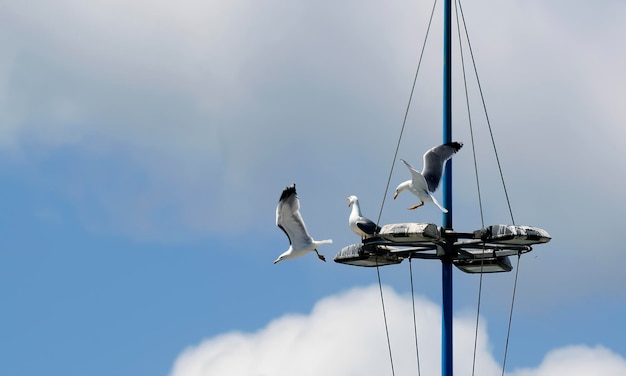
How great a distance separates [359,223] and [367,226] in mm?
401

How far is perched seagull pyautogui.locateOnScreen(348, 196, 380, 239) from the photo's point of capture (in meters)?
59.1

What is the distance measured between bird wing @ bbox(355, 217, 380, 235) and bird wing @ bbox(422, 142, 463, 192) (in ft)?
8.88

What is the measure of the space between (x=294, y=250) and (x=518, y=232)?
27.2 ft

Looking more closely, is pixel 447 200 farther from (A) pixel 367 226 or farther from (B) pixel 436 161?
(A) pixel 367 226

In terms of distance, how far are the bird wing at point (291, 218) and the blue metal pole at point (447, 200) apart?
5.19m

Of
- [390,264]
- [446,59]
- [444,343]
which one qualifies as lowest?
[444,343]

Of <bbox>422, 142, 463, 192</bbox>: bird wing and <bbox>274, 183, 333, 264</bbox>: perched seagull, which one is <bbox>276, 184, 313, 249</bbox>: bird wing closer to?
<bbox>274, 183, 333, 264</bbox>: perched seagull

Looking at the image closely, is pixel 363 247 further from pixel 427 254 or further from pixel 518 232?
pixel 518 232

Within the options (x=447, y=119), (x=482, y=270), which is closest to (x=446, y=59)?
(x=447, y=119)

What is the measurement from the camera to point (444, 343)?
2443 inches

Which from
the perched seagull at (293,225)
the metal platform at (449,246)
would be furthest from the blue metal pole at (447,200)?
the perched seagull at (293,225)

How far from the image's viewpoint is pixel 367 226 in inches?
2329

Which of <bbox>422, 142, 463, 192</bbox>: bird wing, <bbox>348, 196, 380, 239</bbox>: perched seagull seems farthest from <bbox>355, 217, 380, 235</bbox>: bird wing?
<bbox>422, 142, 463, 192</bbox>: bird wing

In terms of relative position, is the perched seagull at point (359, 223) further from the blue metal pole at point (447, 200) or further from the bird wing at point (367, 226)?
the blue metal pole at point (447, 200)
